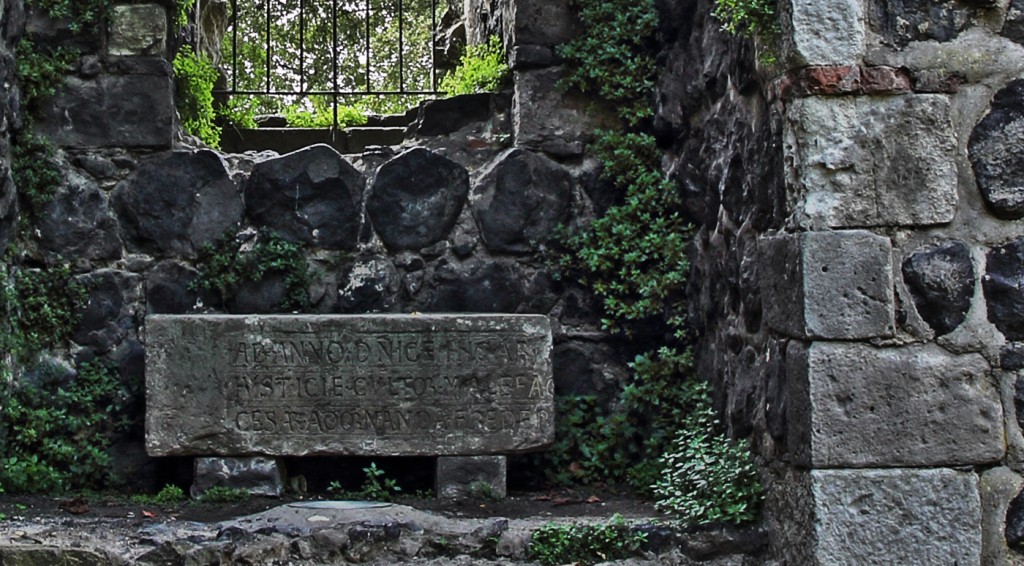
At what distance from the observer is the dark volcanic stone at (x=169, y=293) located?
4.95 meters

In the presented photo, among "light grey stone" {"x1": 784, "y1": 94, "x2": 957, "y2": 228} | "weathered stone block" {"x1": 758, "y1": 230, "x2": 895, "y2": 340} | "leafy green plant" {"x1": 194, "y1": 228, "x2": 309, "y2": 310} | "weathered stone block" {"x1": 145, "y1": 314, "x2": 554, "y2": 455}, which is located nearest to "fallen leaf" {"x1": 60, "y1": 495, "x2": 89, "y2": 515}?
"weathered stone block" {"x1": 145, "y1": 314, "x2": 554, "y2": 455}

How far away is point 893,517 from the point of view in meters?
3.43

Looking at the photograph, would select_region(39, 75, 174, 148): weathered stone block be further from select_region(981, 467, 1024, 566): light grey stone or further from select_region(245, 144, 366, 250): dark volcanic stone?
select_region(981, 467, 1024, 566): light grey stone

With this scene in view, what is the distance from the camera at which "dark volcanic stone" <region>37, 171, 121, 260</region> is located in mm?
4914

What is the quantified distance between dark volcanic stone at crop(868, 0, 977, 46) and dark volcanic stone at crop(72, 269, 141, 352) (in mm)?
3022

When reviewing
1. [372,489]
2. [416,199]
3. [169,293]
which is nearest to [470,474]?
[372,489]

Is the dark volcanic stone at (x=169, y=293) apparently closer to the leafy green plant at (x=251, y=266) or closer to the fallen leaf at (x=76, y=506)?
the leafy green plant at (x=251, y=266)

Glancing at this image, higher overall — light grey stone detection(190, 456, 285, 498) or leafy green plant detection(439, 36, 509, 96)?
leafy green plant detection(439, 36, 509, 96)

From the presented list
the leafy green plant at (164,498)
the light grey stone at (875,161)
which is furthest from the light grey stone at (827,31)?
the leafy green plant at (164,498)

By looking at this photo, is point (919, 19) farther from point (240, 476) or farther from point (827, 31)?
point (240, 476)

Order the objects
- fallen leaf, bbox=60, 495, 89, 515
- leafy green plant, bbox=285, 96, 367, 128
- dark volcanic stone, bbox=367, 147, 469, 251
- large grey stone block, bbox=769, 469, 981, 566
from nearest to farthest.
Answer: large grey stone block, bbox=769, 469, 981, 566
fallen leaf, bbox=60, 495, 89, 515
dark volcanic stone, bbox=367, 147, 469, 251
leafy green plant, bbox=285, 96, 367, 128

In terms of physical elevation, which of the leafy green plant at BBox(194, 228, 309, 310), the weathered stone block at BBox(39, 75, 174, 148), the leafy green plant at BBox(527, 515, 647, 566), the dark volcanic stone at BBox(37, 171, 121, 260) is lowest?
the leafy green plant at BBox(527, 515, 647, 566)

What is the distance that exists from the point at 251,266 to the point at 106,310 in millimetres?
595

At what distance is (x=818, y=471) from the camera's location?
135 inches
